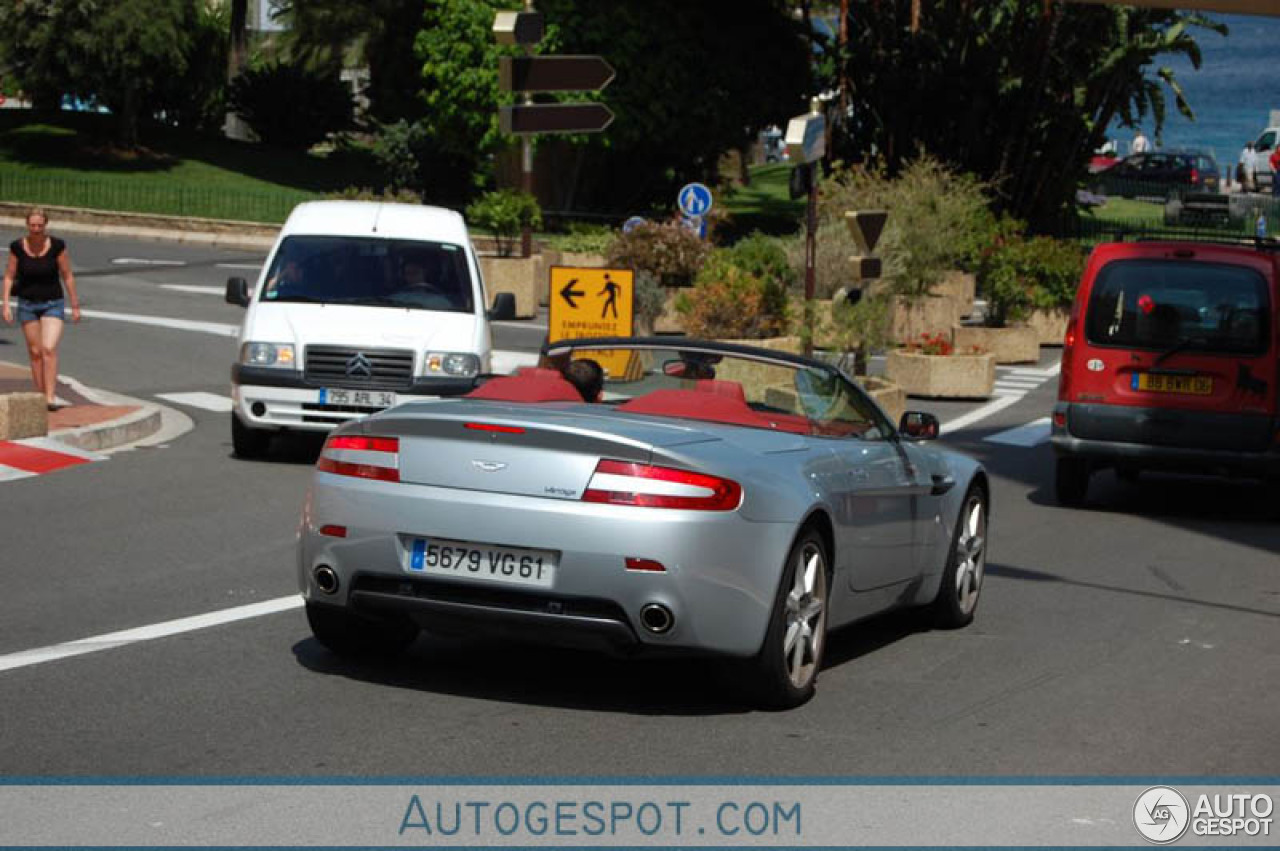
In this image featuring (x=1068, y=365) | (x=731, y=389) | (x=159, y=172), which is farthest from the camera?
(x=159, y=172)

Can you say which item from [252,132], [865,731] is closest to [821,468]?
[865,731]

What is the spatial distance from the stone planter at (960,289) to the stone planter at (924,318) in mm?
463

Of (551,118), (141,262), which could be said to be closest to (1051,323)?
(551,118)

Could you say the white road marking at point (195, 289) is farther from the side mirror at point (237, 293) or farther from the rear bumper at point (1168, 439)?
the rear bumper at point (1168, 439)

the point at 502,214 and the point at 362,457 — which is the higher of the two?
the point at 502,214

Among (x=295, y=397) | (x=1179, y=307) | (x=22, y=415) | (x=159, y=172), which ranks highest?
(x=159, y=172)

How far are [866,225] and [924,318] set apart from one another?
8467 mm

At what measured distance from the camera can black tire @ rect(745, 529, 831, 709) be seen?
7445 millimetres

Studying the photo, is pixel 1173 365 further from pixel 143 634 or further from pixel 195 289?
pixel 195 289

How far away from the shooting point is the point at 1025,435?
69.3ft

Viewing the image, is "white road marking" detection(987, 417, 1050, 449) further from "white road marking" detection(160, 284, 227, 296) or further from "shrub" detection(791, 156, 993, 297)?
"white road marking" detection(160, 284, 227, 296)

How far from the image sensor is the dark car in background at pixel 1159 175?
71.0 metres

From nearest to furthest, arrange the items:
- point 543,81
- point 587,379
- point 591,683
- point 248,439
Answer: point 591,683 < point 587,379 < point 248,439 < point 543,81

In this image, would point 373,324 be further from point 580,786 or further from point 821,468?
point 580,786
